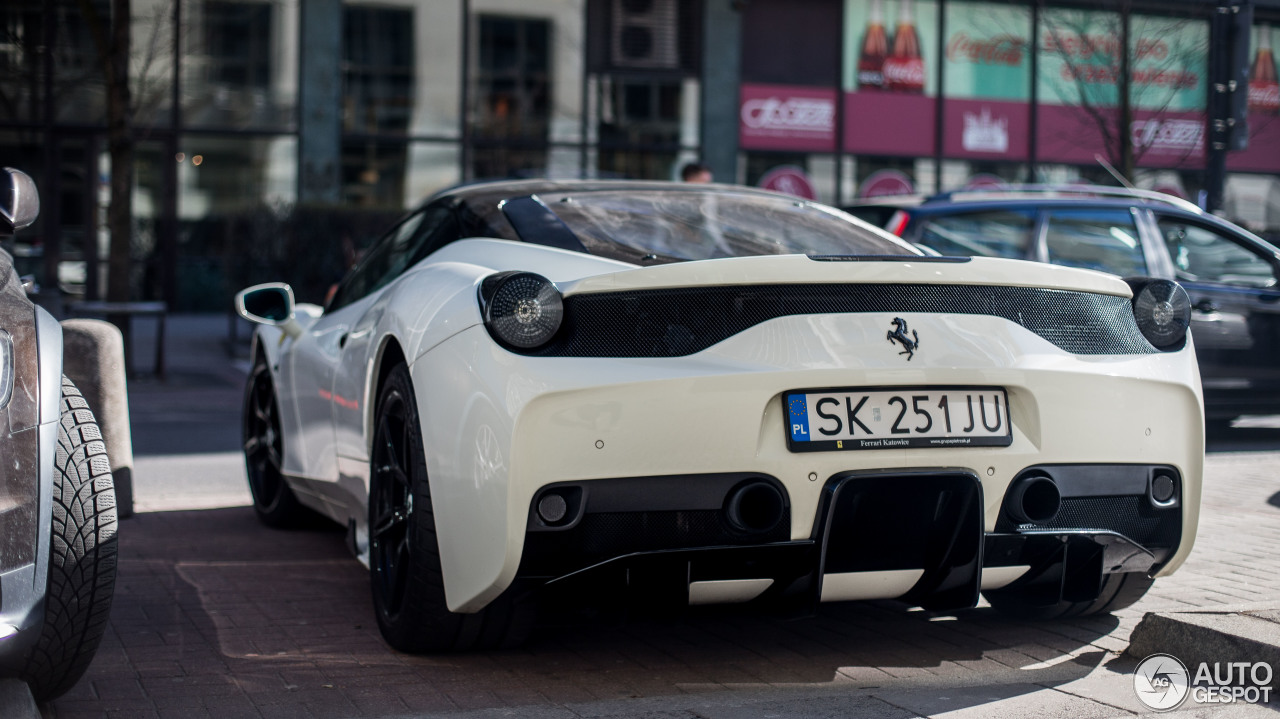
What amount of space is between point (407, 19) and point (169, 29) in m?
3.27

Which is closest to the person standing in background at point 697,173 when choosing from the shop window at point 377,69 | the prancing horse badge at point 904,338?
the prancing horse badge at point 904,338

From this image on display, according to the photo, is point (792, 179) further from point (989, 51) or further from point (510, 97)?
point (510, 97)

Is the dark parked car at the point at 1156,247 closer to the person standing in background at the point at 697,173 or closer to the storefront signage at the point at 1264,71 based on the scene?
the person standing in background at the point at 697,173

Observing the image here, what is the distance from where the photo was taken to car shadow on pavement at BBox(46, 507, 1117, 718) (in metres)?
3.43

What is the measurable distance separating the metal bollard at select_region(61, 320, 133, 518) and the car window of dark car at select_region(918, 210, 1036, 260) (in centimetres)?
455

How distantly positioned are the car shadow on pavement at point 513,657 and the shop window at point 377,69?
619 inches

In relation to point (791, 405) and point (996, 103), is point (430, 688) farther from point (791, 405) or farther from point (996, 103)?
point (996, 103)

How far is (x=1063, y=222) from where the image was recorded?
866cm

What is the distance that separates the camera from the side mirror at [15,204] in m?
3.51

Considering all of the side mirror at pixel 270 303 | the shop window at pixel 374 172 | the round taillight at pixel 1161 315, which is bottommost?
the side mirror at pixel 270 303

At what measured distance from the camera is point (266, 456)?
19.2ft

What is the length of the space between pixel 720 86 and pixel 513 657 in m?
18.2

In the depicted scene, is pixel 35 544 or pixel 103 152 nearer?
pixel 35 544

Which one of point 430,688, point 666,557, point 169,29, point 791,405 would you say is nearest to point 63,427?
point 430,688
